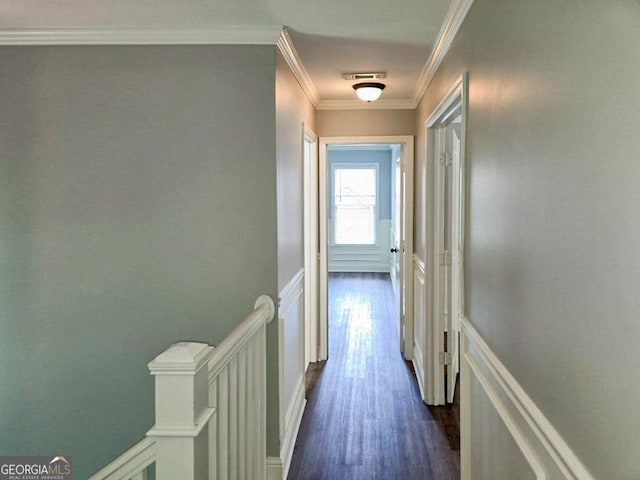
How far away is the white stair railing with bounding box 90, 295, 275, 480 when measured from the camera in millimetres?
1316

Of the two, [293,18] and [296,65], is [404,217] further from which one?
[293,18]

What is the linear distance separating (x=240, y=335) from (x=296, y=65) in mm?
1976

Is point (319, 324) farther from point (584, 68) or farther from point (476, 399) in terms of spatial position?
point (584, 68)

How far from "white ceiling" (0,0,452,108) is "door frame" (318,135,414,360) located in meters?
1.61

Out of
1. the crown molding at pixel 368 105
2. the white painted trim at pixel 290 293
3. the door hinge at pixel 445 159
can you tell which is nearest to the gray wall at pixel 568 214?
the white painted trim at pixel 290 293

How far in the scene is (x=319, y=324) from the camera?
487 cm

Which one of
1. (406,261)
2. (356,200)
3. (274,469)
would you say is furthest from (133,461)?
(356,200)

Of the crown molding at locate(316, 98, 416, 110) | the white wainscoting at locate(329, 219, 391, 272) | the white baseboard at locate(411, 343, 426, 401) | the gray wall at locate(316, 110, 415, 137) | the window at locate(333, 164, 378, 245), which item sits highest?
the crown molding at locate(316, 98, 416, 110)

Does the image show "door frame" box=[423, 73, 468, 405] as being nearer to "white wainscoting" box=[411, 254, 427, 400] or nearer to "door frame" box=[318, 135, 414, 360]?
"white wainscoting" box=[411, 254, 427, 400]

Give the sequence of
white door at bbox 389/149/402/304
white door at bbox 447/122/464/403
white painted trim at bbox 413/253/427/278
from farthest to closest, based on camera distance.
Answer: white door at bbox 389/149/402/304 < white painted trim at bbox 413/253/427/278 < white door at bbox 447/122/464/403

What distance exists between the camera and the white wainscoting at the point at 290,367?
2811mm

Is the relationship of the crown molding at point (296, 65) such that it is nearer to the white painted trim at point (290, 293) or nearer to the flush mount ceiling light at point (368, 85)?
the flush mount ceiling light at point (368, 85)

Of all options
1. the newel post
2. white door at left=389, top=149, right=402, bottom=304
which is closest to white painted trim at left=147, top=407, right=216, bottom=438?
the newel post

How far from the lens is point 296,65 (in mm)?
3225
